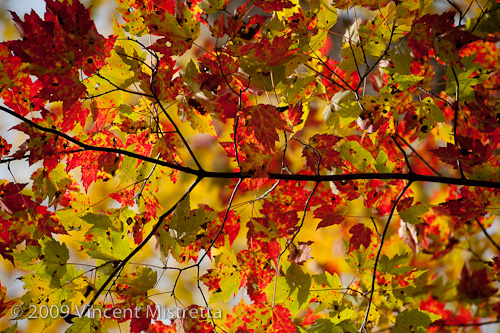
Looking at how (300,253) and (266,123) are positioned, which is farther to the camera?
(300,253)

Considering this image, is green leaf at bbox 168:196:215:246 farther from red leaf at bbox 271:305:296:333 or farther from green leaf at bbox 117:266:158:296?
red leaf at bbox 271:305:296:333

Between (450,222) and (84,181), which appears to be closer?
(84,181)

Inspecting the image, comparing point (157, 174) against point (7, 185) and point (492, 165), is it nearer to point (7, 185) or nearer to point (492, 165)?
point (7, 185)

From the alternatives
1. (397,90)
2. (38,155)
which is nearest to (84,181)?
(38,155)

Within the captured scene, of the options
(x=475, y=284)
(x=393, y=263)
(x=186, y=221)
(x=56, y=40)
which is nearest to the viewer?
(x=56, y=40)

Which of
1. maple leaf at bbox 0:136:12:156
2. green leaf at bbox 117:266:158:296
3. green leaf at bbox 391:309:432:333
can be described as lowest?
green leaf at bbox 391:309:432:333

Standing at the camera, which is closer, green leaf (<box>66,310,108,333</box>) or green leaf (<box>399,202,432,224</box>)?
green leaf (<box>66,310,108,333</box>)

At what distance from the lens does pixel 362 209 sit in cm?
201

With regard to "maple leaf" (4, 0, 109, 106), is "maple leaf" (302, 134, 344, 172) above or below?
below

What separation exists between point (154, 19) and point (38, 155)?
0.39 meters

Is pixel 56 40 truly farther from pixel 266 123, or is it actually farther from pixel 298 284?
pixel 298 284

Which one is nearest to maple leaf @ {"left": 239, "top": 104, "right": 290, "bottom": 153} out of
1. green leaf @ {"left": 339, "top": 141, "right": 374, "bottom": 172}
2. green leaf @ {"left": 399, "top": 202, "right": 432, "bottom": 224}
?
green leaf @ {"left": 339, "top": 141, "right": 374, "bottom": 172}

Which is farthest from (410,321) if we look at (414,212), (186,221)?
(186,221)

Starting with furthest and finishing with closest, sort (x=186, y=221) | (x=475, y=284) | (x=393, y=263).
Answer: (x=475, y=284) < (x=393, y=263) < (x=186, y=221)
